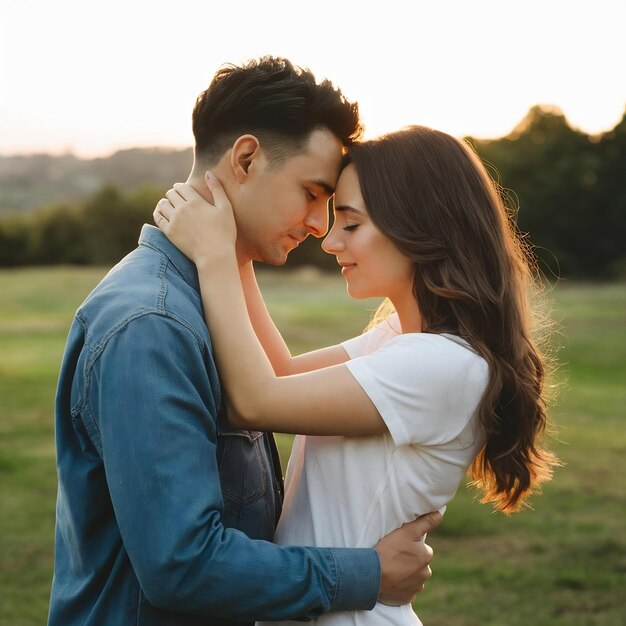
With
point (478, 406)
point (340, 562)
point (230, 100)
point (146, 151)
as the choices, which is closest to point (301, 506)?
point (340, 562)

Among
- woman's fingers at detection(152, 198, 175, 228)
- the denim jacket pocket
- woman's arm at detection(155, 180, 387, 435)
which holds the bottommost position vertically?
the denim jacket pocket

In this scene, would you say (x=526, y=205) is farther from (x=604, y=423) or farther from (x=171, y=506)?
(x=171, y=506)

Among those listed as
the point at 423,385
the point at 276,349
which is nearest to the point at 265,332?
the point at 276,349

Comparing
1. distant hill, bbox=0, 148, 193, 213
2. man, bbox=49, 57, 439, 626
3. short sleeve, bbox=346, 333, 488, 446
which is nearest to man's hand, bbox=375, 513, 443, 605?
man, bbox=49, 57, 439, 626

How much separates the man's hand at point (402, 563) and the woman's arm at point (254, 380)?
312 millimetres

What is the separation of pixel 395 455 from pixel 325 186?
2.85 feet

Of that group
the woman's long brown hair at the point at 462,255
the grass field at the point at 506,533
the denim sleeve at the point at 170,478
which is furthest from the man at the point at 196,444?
the grass field at the point at 506,533

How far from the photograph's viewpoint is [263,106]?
2600 mm

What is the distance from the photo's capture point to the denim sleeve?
6.50ft

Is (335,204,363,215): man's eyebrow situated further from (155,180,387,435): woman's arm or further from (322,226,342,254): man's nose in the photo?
(155,180,387,435): woman's arm

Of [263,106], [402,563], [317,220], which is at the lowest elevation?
[402,563]

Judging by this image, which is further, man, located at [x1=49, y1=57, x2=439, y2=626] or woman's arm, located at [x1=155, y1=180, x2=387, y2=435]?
woman's arm, located at [x1=155, y1=180, x2=387, y2=435]

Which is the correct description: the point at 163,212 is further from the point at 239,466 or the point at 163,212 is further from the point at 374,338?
the point at 374,338

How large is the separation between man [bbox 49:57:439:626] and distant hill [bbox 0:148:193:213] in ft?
152
